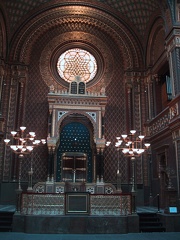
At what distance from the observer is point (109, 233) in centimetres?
958

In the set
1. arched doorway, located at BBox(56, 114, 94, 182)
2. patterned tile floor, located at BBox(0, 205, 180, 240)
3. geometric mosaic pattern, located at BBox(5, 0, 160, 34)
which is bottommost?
patterned tile floor, located at BBox(0, 205, 180, 240)

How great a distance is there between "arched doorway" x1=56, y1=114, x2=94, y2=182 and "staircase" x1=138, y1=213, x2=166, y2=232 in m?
5.64

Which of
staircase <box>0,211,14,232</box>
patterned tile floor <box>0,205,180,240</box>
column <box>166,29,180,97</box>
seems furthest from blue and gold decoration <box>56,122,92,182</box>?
patterned tile floor <box>0,205,180,240</box>

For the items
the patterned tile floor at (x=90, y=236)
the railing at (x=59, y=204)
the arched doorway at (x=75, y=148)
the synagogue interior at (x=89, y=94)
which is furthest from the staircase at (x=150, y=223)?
the arched doorway at (x=75, y=148)

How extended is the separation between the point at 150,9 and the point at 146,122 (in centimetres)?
666

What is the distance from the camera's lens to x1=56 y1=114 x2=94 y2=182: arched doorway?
640 inches

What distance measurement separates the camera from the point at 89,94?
16.7 meters

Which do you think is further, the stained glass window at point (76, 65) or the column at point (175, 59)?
the stained glass window at point (76, 65)

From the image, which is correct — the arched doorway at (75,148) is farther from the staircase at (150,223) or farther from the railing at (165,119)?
the staircase at (150,223)

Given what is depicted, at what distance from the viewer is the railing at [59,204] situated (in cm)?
994

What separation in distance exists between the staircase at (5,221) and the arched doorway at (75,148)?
5200 millimetres

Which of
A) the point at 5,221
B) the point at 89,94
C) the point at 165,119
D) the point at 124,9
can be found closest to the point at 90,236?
the point at 5,221

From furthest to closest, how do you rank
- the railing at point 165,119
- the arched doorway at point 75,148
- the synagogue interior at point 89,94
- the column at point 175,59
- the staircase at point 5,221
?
the arched doorway at point 75,148
the synagogue interior at point 89,94
the column at point 175,59
the railing at point 165,119
the staircase at point 5,221

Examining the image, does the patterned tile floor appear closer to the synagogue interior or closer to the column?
the synagogue interior
